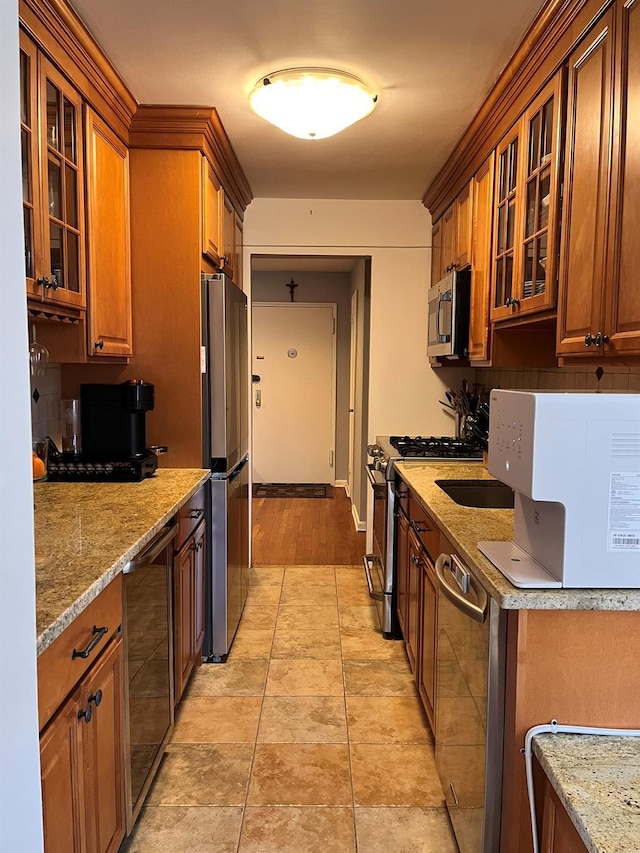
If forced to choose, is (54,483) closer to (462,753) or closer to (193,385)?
(193,385)

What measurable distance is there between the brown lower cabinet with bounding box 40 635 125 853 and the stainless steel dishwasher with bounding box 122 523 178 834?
0.08 m

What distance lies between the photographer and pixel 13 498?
77 cm

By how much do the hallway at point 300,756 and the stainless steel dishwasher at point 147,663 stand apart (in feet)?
0.53

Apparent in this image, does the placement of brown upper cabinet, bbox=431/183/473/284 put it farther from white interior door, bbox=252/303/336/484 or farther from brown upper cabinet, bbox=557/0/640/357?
white interior door, bbox=252/303/336/484

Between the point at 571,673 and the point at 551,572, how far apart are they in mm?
206

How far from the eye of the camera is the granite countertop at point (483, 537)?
127 cm

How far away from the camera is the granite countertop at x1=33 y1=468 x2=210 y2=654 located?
1.26 m

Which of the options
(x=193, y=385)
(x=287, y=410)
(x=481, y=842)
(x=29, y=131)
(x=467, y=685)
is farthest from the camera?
(x=287, y=410)

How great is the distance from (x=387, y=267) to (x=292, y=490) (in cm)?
A: 313

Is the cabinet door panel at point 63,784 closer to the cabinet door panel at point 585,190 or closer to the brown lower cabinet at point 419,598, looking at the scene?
the brown lower cabinet at point 419,598

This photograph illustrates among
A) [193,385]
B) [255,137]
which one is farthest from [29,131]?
[255,137]

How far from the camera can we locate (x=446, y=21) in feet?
6.41

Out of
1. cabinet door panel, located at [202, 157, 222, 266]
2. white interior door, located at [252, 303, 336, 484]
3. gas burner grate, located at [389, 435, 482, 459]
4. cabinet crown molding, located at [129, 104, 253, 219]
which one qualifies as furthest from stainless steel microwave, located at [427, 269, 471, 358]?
white interior door, located at [252, 303, 336, 484]

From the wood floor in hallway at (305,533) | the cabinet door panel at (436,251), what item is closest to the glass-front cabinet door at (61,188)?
the cabinet door panel at (436,251)
